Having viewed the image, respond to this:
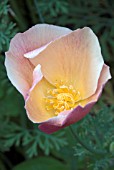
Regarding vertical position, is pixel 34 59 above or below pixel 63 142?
above

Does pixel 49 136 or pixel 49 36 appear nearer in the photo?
pixel 49 36

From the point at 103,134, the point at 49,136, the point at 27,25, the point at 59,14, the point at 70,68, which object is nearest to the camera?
the point at 70,68

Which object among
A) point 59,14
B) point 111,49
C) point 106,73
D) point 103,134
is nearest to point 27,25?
point 59,14

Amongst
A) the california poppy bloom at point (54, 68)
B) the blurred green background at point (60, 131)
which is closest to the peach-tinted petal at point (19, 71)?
the california poppy bloom at point (54, 68)

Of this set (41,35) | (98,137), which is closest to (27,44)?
(41,35)

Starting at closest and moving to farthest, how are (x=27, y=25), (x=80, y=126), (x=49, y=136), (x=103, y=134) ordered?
(x=103, y=134), (x=80, y=126), (x=49, y=136), (x=27, y=25)

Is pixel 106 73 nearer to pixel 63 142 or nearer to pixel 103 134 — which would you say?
pixel 103 134
